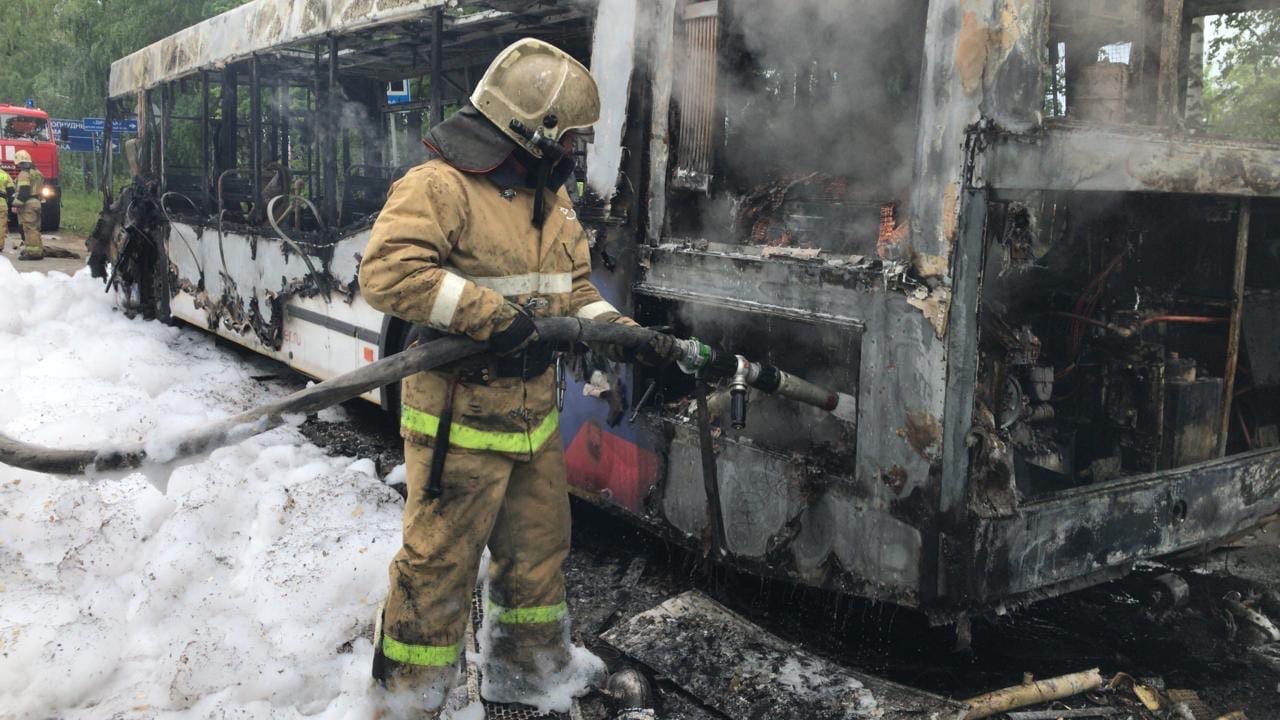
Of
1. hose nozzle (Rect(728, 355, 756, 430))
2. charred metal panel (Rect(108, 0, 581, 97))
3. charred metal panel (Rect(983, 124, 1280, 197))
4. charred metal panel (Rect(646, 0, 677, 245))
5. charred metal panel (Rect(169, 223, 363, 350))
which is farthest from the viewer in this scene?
→ charred metal panel (Rect(169, 223, 363, 350))

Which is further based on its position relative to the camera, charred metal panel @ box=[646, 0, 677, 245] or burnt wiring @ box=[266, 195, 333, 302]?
burnt wiring @ box=[266, 195, 333, 302]

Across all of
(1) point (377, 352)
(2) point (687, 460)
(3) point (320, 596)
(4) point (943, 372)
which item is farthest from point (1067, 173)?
(1) point (377, 352)

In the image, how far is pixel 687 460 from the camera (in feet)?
11.9

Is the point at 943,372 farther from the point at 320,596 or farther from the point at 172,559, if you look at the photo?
the point at 172,559

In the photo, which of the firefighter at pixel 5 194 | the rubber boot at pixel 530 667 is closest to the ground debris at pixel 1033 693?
the rubber boot at pixel 530 667

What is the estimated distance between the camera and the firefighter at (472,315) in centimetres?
257

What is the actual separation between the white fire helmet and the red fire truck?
75.9 feet

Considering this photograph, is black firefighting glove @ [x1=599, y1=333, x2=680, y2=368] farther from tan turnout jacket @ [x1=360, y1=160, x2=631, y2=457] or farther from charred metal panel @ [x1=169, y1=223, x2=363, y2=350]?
charred metal panel @ [x1=169, y1=223, x2=363, y2=350]

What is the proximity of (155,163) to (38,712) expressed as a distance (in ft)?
25.9

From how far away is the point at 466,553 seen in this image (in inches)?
108

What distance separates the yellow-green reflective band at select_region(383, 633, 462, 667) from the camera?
2.72 metres

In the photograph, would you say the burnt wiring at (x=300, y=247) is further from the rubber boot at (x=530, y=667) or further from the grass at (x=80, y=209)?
the grass at (x=80, y=209)

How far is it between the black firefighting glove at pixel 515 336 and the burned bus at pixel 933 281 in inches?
38.5

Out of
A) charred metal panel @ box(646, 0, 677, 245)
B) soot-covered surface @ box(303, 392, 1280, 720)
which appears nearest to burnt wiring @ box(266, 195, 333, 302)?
soot-covered surface @ box(303, 392, 1280, 720)
